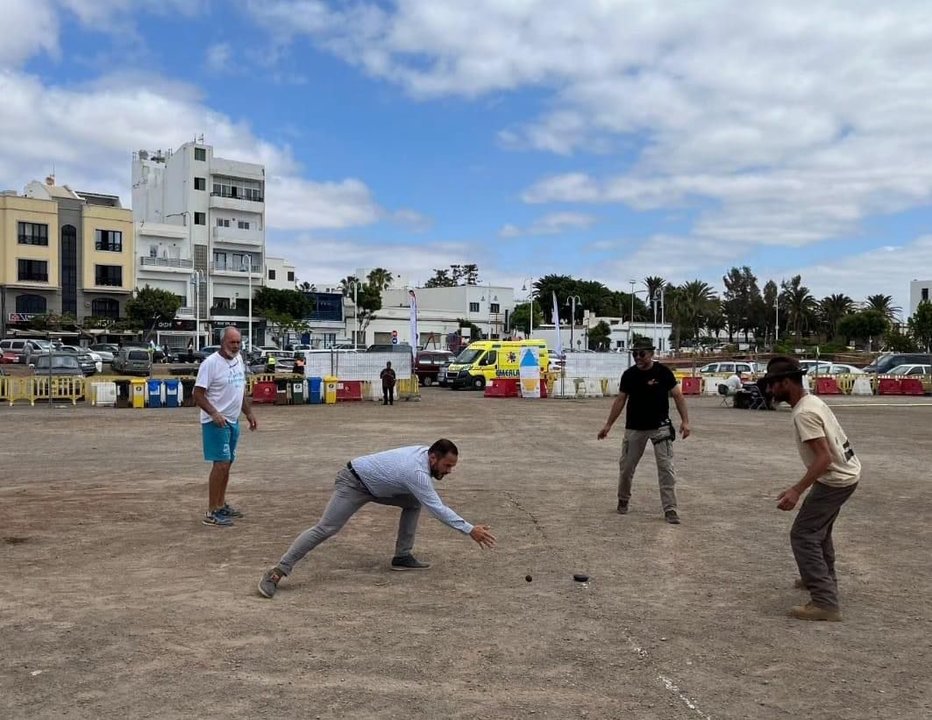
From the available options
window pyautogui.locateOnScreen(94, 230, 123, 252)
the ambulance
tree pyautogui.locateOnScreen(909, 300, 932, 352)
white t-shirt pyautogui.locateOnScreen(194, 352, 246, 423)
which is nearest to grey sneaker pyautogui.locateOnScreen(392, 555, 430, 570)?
white t-shirt pyautogui.locateOnScreen(194, 352, 246, 423)

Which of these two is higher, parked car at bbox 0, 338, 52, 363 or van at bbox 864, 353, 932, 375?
parked car at bbox 0, 338, 52, 363

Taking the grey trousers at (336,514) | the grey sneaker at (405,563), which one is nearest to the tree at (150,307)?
the grey sneaker at (405,563)

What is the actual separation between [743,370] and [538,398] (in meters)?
11.8

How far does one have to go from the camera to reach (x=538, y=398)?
3138 centimetres

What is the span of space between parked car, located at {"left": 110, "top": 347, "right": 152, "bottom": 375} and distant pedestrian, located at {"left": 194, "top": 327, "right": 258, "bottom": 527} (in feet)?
122

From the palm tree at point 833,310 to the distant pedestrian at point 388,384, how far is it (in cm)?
8311

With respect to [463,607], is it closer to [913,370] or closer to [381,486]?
[381,486]

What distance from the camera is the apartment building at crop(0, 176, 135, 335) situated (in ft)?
205

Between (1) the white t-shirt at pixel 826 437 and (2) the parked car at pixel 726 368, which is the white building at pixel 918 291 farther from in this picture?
(1) the white t-shirt at pixel 826 437

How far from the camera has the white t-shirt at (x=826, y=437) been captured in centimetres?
566

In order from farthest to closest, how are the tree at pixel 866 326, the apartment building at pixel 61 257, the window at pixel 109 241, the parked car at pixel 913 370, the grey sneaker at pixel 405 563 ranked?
1. the tree at pixel 866 326
2. the window at pixel 109 241
3. the apartment building at pixel 61 257
4. the parked car at pixel 913 370
5. the grey sneaker at pixel 405 563

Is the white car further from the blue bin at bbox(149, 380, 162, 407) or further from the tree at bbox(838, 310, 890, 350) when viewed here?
the tree at bbox(838, 310, 890, 350)

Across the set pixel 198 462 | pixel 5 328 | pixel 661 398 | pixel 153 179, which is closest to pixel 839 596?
pixel 661 398

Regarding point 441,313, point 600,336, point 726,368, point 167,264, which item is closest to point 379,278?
point 441,313
